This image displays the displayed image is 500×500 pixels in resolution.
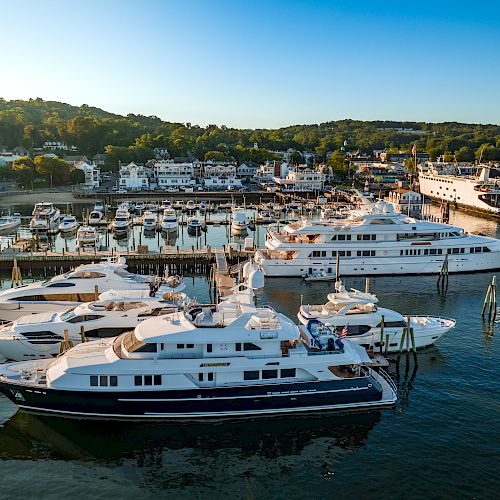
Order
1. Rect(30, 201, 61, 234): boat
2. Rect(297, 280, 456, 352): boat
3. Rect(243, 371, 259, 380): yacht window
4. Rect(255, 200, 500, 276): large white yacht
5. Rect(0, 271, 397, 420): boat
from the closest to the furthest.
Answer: Rect(0, 271, 397, 420): boat
Rect(243, 371, 259, 380): yacht window
Rect(297, 280, 456, 352): boat
Rect(255, 200, 500, 276): large white yacht
Rect(30, 201, 61, 234): boat

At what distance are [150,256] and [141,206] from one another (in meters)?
38.4

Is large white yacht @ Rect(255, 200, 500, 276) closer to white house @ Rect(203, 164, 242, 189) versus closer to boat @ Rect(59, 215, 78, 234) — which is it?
boat @ Rect(59, 215, 78, 234)

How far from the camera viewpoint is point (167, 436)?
19.0m

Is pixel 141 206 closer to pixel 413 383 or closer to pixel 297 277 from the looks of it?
pixel 297 277

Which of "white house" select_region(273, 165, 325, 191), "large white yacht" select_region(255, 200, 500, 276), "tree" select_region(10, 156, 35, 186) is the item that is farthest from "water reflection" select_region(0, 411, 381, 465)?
"tree" select_region(10, 156, 35, 186)

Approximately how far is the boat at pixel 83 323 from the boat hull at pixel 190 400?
3605 mm

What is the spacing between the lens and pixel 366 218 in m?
42.6

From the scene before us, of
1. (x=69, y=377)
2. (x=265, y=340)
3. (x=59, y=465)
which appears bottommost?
(x=59, y=465)

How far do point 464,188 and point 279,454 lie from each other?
79.9 meters

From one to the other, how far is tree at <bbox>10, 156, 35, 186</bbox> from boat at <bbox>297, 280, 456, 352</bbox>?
90967mm

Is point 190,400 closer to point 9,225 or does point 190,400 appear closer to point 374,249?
point 374,249

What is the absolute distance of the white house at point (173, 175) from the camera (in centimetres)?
11194

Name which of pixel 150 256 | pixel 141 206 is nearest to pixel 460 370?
pixel 150 256

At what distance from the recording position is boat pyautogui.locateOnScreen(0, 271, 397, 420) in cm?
1917
